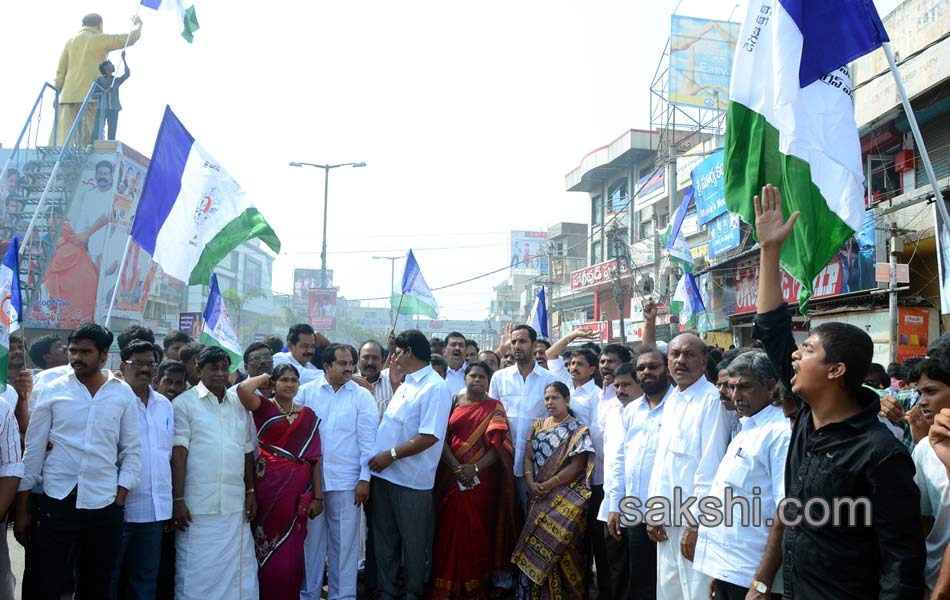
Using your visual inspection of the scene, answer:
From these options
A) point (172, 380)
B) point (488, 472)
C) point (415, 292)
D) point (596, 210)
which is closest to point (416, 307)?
point (415, 292)

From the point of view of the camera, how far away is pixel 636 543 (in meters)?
4.77

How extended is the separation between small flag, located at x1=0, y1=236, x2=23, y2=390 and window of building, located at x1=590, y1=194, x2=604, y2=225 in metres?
34.8

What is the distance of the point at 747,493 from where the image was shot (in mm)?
3430

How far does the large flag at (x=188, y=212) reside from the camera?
682cm

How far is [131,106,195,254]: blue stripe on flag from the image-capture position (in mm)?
6758

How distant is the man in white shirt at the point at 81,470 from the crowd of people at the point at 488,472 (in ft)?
0.04

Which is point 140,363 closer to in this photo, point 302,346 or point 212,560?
point 212,560

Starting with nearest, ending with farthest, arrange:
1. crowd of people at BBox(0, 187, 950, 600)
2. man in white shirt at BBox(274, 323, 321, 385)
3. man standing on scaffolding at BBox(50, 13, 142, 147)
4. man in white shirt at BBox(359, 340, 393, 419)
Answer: crowd of people at BBox(0, 187, 950, 600)
man in white shirt at BBox(359, 340, 393, 419)
man in white shirt at BBox(274, 323, 321, 385)
man standing on scaffolding at BBox(50, 13, 142, 147)

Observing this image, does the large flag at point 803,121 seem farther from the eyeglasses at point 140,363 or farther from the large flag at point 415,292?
the large flag at point 415,292

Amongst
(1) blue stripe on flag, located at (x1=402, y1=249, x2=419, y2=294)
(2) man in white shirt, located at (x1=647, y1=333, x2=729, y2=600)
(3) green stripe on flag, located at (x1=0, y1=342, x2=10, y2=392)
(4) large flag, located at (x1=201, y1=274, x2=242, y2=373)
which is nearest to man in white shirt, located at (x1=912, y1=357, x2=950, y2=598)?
(2) man in white shirt, located at (x1=647, y1=333, x2=729, y2=600)

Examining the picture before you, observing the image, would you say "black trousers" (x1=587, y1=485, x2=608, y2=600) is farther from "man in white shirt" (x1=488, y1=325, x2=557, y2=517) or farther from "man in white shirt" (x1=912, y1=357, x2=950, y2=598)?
"man in white shirt" (x1=912, y1=357, x2=950, y2=598)

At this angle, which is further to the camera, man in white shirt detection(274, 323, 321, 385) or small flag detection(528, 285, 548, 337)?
small flag detection(528, 285, 548, 337)

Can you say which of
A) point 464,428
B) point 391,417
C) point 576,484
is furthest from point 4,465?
point 576,484

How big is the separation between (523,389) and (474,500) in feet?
3.84
